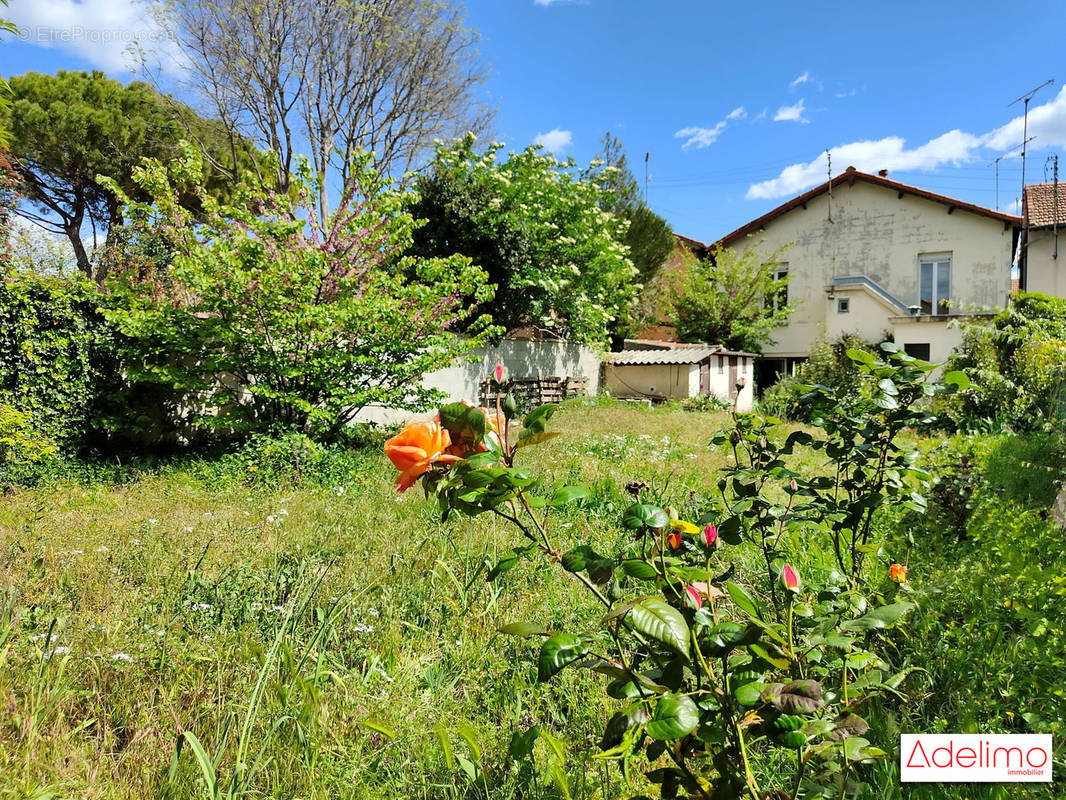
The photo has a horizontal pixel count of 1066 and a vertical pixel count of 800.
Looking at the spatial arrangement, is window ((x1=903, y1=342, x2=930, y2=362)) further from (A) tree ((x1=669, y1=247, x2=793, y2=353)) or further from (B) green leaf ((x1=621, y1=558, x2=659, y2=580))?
(B) green leaf ((x1=621, y1=558, x2=659, y2=580))

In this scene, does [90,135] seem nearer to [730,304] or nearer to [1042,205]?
[730,304]

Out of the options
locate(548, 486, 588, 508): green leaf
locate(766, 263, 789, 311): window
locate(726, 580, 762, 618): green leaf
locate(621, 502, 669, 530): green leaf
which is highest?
locate(766, 263, 789, 311): window

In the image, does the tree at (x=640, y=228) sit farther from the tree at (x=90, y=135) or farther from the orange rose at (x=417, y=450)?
the orange rose at (x=417, y=450)

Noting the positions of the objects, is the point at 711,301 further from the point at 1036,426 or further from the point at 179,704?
the point at 179,704

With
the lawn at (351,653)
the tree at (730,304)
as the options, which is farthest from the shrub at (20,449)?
the tree at (730,304)

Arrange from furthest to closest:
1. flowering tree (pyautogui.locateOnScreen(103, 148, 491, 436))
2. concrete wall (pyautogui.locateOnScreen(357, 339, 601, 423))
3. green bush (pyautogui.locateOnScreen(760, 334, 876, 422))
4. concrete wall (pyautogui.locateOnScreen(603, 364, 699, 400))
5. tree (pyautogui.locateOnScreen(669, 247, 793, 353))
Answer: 1. tree (pyautogui.locateOnScreen(669, 247, 793, 353))
2. concrete wall (pyautogui.locateOnScreen(603, 364, 699, 400))
3. green bush (pyautogui.locateOnScreen(760, 334, 876, 422))
4. concrete wall (pyautogui.locateOnScreen(357, 339, 601, 423))
5. flowering tree (pyautogui.locateOnScreen(103, 148, 491, 436))

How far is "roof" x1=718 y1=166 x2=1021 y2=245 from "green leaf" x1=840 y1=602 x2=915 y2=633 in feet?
67.6

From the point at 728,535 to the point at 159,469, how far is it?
628cm

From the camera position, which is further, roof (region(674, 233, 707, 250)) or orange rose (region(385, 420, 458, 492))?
roof (region(674, 233, 707, 250))

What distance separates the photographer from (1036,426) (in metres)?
8.03

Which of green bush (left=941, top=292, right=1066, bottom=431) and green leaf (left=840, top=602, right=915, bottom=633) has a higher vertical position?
green bush (left=941, top=292, right=1066, bottom=431)

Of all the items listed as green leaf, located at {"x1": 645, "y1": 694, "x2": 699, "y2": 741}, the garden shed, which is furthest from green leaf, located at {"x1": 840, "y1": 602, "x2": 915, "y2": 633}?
the garden shed

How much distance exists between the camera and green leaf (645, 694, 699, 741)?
0.83 meters

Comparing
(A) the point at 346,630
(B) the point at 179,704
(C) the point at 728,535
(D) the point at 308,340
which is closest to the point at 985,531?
(C) the point at 728,535
